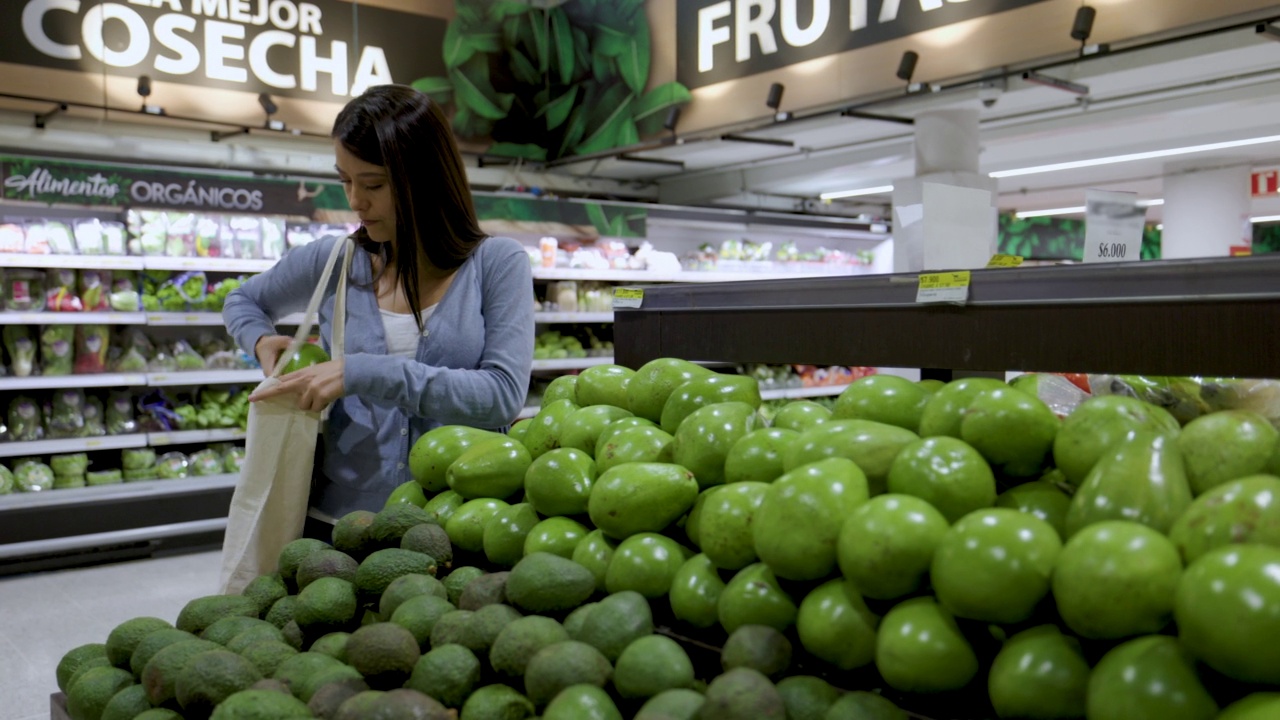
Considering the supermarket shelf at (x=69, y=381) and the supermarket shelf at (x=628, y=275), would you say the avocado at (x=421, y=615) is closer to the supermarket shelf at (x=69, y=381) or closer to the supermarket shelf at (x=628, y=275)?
the supermarket shelf at (x=69, y=381)

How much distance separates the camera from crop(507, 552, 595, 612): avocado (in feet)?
3.62

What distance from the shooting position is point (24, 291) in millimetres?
4934

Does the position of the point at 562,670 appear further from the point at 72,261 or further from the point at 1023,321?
the point at 72,261

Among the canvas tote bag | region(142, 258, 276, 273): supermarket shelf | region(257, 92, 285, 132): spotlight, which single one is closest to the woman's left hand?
the canvas tote bag

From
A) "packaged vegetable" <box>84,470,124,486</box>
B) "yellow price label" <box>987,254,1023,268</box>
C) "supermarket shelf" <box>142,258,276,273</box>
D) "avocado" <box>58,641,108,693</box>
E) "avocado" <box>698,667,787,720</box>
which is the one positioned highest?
"supermarket shelf" <box>142,258,276,273</box>

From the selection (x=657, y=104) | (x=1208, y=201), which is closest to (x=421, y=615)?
(x=657, y=104)

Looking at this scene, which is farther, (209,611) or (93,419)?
(93,419)

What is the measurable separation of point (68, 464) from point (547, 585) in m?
4.86

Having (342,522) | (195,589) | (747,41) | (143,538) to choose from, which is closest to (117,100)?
(143,538)

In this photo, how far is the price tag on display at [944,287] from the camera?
1.34 metres

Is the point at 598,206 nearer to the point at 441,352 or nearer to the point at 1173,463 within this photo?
the point at 441,352

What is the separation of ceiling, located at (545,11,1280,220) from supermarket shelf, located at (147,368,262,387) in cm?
306

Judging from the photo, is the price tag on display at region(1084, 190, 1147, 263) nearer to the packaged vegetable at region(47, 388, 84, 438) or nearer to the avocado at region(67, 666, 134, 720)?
the avocado at region(67, 666, 134, 720)

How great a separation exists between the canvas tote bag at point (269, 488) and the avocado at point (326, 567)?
494mm
